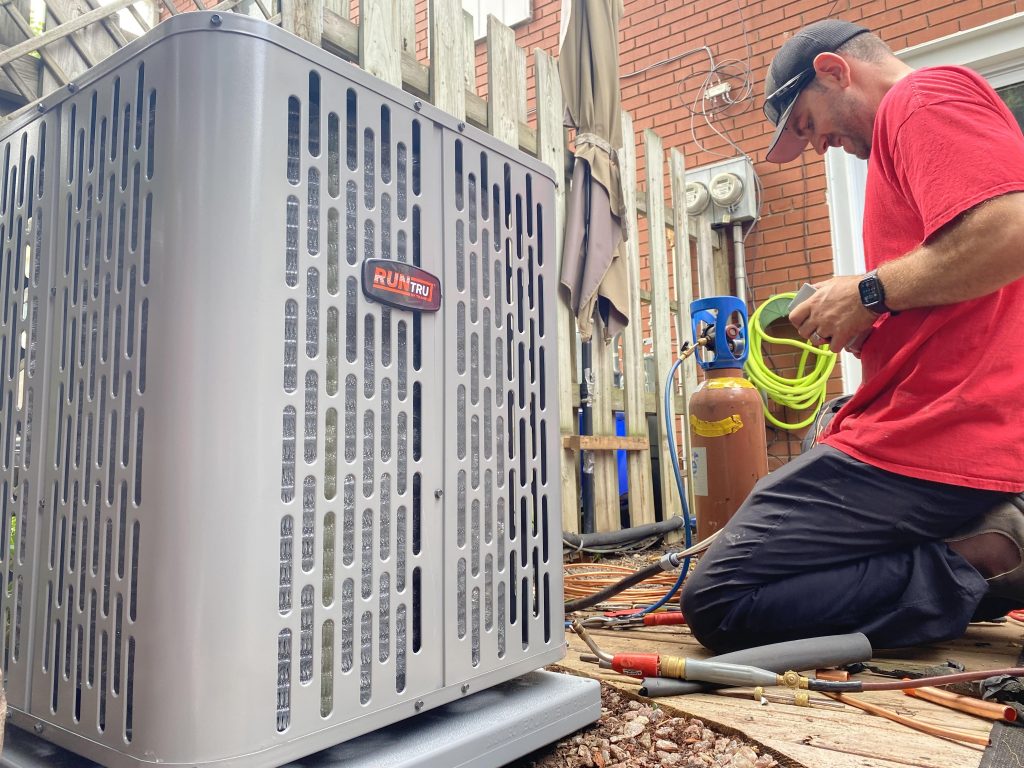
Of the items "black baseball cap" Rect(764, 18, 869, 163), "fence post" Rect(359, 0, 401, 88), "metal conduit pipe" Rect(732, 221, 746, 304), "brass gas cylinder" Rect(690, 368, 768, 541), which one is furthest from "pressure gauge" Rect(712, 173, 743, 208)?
"black baseball cap" Rect(764, 18, 869, 163)

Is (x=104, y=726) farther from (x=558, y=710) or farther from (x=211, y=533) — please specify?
(x=558, y=710)

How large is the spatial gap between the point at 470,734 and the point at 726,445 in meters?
2.43

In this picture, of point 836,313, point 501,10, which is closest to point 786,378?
point 836,313

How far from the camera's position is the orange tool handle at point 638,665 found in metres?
1.36

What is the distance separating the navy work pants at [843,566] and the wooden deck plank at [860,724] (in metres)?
0.09

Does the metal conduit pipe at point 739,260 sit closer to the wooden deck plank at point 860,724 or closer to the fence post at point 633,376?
the fence post at point 633,376

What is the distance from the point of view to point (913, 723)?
113cm

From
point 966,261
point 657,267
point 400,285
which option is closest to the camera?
point 400,285

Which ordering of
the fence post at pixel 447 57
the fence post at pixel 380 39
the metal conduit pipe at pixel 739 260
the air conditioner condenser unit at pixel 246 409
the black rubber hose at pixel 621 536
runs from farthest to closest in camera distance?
the metal conduit pipe at pixel 739 260 < the black rubber hose at pixel 621 536 < the fence post at pixel 447 57 < the fence post at pixel 380 39 < the air conditioner condenser unit at pixel 246 409

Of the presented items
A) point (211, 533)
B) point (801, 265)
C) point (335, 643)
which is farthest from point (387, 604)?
point (801, 265)

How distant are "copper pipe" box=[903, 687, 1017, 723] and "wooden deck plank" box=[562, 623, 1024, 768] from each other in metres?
0.01

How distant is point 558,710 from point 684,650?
87 cm

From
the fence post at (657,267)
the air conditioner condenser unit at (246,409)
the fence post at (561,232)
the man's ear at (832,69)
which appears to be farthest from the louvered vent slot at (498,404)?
the fence post at (657,267)

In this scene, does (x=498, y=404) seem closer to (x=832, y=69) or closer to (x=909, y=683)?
(x=909, y=683)
